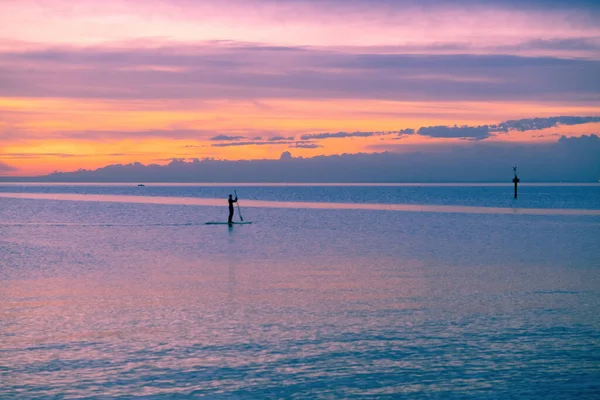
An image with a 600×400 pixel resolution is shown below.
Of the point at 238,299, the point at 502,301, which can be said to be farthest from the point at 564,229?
the point at 238,299

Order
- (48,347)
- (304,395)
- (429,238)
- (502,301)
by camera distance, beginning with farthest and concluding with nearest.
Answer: (429,238)
(502,301)
(48,347)
(304,395)

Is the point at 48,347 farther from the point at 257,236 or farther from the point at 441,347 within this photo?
the point at 257,236

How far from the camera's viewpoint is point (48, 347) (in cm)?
1511

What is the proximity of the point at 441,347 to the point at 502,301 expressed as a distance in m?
6.02

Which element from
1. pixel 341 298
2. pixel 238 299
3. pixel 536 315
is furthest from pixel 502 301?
pixel 238 299

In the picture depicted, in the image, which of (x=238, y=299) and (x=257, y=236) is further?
(x=257, y=236)

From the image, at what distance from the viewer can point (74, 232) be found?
50.6m

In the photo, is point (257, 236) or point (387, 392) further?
point (257, 236)

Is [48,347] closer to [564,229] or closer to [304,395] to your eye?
[304,395]

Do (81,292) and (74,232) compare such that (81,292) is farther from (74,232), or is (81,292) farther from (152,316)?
(74,232)

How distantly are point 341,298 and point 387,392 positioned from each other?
28.8ft

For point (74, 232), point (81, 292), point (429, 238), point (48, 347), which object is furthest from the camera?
point (74, 232)

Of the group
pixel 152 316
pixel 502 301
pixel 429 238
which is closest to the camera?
pixel 152 316

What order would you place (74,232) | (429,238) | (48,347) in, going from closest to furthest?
(48,347)
(429,238)
(74,232)
